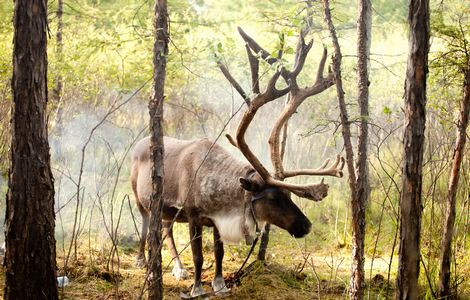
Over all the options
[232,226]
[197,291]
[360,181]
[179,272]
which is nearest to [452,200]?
[360,181]

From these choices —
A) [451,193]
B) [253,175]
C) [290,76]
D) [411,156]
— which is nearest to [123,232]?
[253,175]

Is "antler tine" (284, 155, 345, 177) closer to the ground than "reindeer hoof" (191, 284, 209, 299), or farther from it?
farther from it

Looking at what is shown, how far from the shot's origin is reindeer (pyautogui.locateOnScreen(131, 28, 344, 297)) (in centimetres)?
524

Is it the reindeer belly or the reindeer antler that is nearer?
the reindeer antler

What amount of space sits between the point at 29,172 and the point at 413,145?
2497mm

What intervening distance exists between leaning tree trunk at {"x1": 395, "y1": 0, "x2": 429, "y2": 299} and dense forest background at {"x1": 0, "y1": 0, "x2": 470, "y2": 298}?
0.48 metres

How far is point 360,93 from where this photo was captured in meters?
5.55

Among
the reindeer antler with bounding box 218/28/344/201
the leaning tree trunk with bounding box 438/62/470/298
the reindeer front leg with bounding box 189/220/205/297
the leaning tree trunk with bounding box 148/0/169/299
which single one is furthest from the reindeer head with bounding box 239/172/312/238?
the leaning tree trunk with bounding box 438/62/470/298

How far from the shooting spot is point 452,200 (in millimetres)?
4770

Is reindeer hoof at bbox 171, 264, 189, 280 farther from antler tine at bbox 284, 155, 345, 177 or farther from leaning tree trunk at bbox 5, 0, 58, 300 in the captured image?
leaning tree trunk at bbox 5, 0, 58, 300

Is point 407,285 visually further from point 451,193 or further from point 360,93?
point 360,93

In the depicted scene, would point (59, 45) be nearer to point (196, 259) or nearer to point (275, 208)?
point (196, 259)

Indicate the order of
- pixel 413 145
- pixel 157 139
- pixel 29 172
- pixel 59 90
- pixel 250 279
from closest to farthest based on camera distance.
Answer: pixel 413 145 → pixel 29 172 → pixel 157 139 → pixel 250 279 → pixel 59 90

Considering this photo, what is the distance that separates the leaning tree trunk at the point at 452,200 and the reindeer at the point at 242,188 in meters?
1.01
